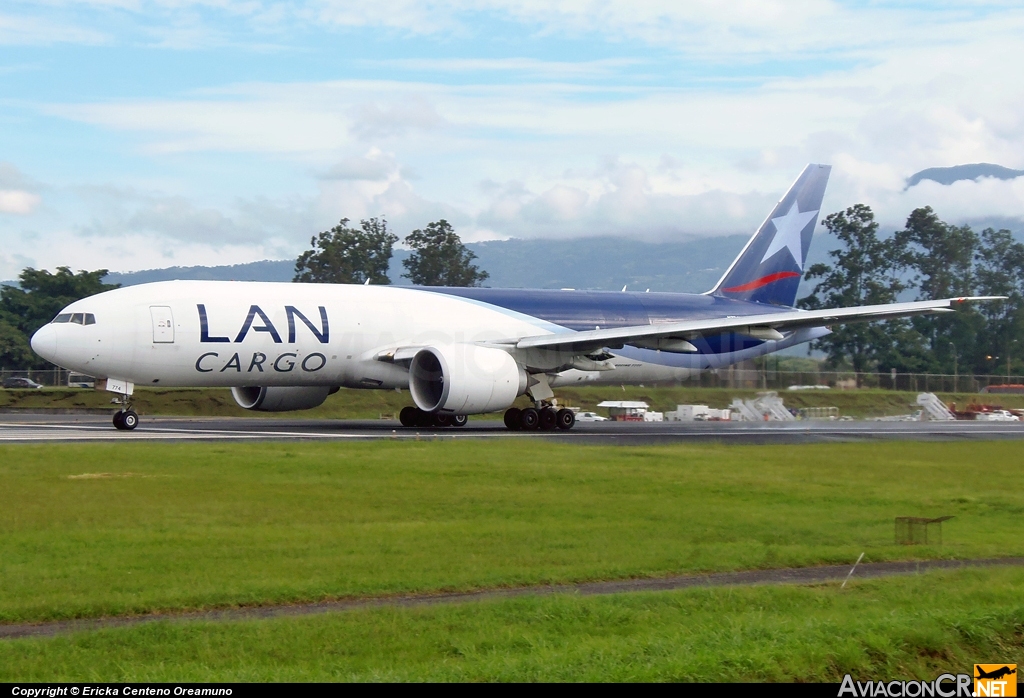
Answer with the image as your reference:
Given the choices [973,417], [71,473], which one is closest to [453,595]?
[71,473]

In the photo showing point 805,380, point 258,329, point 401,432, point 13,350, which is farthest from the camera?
point 13,350

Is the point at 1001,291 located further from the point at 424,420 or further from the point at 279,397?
the point at 279,397

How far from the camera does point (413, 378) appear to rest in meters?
29.2

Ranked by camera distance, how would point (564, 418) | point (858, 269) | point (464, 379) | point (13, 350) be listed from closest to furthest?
point (464, 379), point (564, 418), point (13, 350), point (858, 269)

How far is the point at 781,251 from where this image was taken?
3997cm

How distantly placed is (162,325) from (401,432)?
6408 mm

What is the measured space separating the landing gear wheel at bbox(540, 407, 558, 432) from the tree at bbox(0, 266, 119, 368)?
38.2m

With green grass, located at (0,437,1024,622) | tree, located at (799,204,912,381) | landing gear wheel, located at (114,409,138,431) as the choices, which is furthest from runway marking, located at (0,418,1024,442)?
tree, located at (799,204,912,381)

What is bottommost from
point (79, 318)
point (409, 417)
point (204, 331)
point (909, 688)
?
point (909, 688)

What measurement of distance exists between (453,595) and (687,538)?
3525mm

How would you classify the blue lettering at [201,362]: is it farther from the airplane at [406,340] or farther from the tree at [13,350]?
the tree at [13,350]

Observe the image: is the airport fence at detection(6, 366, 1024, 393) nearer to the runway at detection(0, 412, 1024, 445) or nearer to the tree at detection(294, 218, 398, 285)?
the runway at detection(0, 412, 1024, 445)

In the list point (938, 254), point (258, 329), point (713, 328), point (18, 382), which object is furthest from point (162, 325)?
point (938, 254)

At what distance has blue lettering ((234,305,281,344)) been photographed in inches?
1107
